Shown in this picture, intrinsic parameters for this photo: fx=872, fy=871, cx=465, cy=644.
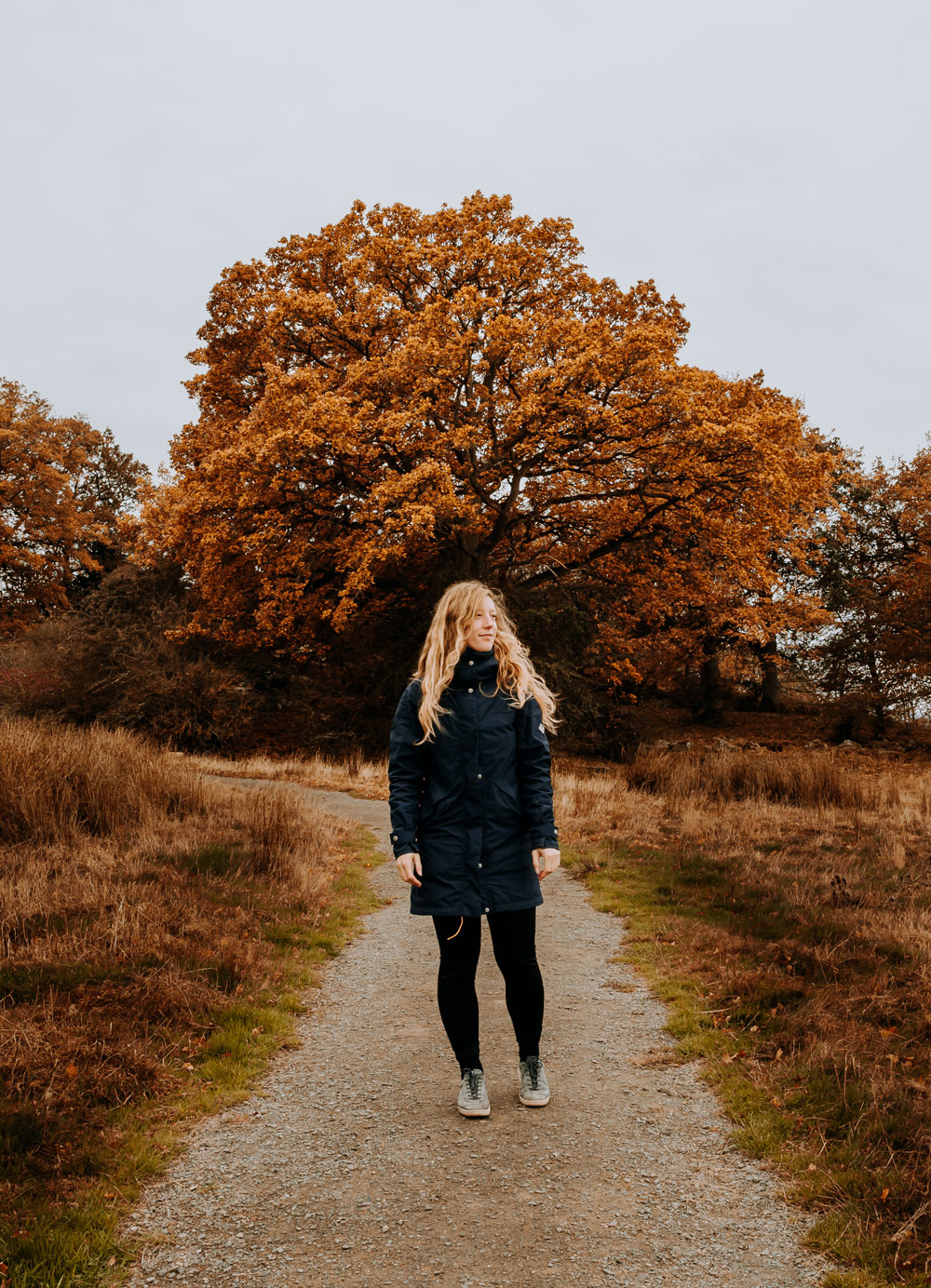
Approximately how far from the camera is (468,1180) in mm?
Result: 3137

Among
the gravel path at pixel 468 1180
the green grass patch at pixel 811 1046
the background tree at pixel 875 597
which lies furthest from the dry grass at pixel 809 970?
the background tree at pixel 875 597

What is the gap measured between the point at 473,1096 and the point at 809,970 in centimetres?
252

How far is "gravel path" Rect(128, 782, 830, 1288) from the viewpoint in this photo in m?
2.68

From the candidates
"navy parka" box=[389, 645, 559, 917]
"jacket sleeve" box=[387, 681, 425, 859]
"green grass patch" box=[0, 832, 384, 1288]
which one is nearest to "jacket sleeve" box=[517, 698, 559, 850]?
"navy parka" box=[389, 645, 559, 917]

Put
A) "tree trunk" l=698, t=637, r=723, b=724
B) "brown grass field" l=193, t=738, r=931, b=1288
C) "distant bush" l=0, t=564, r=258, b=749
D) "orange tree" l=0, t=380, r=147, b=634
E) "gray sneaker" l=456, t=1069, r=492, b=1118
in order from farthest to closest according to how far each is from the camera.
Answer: "orange tree" l=0, t=380, r=147, b=634 → "tree trunk" l=698, t=637, r=723, b=724 → "distant bush" l=0, t=564, r=258, b=749 → "gray sneaker" l=456, t=1069, r=492, b=1118 → "brown grass field" l=193, t=738, r=931, b=1288

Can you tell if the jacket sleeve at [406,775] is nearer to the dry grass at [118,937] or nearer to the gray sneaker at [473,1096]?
the gray sneaker at [473,1096]

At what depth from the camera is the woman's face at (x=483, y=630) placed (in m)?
3.62

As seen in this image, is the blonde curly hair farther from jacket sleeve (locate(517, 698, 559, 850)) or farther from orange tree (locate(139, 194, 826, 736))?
orange tree (locate(139, 194, 826, 736))

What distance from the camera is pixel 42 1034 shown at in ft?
12.6

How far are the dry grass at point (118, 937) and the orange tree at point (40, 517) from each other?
2588 centimetres

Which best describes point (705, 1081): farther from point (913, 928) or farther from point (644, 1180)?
point (913, 928)

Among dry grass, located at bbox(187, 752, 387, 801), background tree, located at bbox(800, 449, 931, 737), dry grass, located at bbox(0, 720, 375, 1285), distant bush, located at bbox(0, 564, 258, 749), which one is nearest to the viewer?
dry grass, located at bbox(0, 720, 375, 1285)

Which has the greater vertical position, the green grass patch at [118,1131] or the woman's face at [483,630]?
the woman's face at [483,630]

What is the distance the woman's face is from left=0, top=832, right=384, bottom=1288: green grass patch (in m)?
2.29
